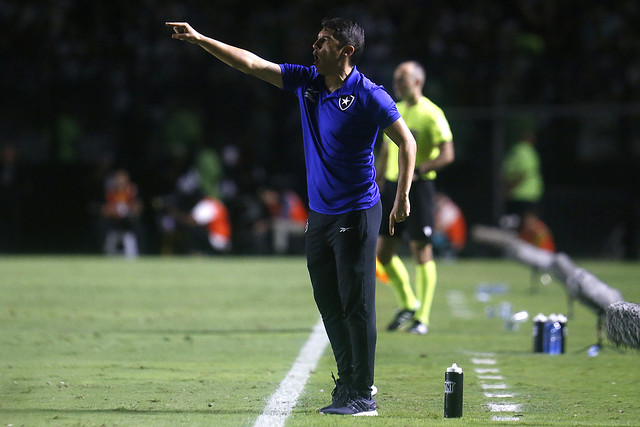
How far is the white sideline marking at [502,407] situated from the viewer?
613cm

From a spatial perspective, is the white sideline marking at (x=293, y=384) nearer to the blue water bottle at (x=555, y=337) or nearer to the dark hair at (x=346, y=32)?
the blue water bottle at (x=555, y=337)

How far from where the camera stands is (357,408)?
5.85 m

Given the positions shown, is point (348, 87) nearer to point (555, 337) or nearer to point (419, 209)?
point (555, 337)

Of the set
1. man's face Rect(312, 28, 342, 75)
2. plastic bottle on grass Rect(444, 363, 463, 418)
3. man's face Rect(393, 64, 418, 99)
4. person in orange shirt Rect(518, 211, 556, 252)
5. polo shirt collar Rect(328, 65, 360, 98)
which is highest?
man's face Rect(393, 64, 418, 99)

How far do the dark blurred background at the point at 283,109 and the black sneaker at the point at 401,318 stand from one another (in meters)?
10.7

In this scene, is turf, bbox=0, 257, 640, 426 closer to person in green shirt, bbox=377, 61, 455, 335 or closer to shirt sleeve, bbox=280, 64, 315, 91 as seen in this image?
person in green shirt, bbox=377, 61, 455, 335

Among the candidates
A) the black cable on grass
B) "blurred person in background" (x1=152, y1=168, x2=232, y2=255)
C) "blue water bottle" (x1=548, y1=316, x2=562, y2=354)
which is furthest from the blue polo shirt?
"blurred person in background" (x1=152, y1=168, x2=232, y2=255)

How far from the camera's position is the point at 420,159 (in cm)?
1038

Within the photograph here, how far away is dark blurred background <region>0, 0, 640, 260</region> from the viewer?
69.5ft

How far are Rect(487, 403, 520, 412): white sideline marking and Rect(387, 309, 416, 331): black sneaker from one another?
4.02m

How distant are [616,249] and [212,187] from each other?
25.1 feet

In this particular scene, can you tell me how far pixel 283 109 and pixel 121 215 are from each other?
3.73m

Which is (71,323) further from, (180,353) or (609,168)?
(609,168)

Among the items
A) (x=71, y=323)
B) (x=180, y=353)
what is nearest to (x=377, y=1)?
(x=71, y=323)
